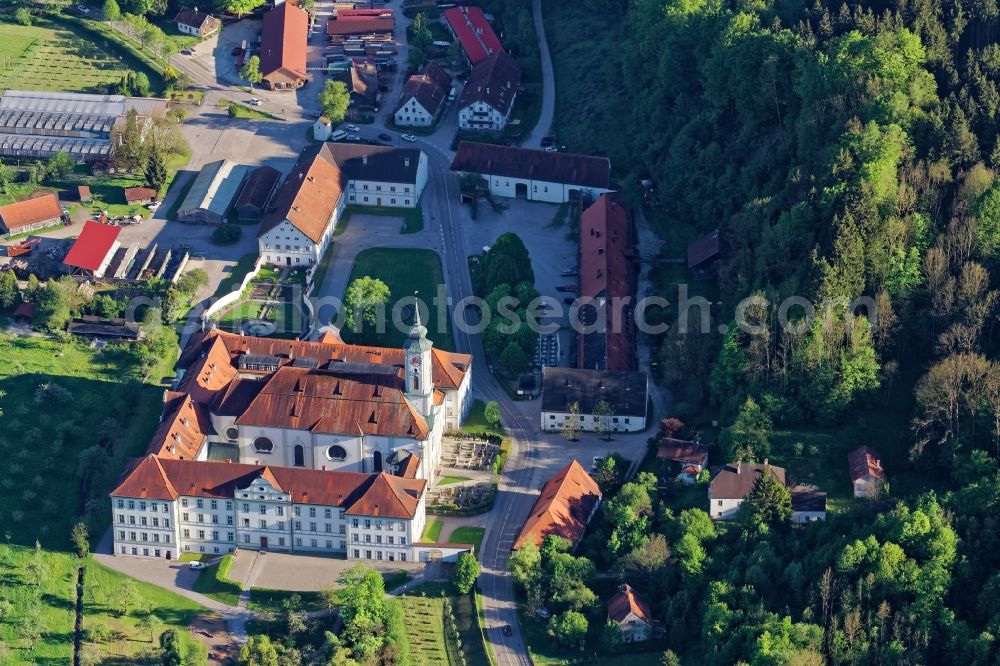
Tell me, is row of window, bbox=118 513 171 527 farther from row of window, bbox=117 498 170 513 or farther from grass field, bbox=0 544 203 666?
grass field, bbox=0 544 203 666

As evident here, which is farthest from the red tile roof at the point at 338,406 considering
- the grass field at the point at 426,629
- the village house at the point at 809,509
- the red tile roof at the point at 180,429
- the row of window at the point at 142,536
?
the village house at the point at 809,509

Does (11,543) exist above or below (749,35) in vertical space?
below

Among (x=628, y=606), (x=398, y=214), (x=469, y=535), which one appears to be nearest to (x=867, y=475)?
(x=628, y=606)

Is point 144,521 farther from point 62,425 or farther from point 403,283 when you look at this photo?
point 403,283

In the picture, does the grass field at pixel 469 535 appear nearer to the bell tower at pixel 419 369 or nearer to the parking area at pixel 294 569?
Result: the parking area at pixel 294 569

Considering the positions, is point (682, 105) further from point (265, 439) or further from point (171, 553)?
point (171, 553)

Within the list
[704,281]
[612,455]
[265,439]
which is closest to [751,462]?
[612,455]
